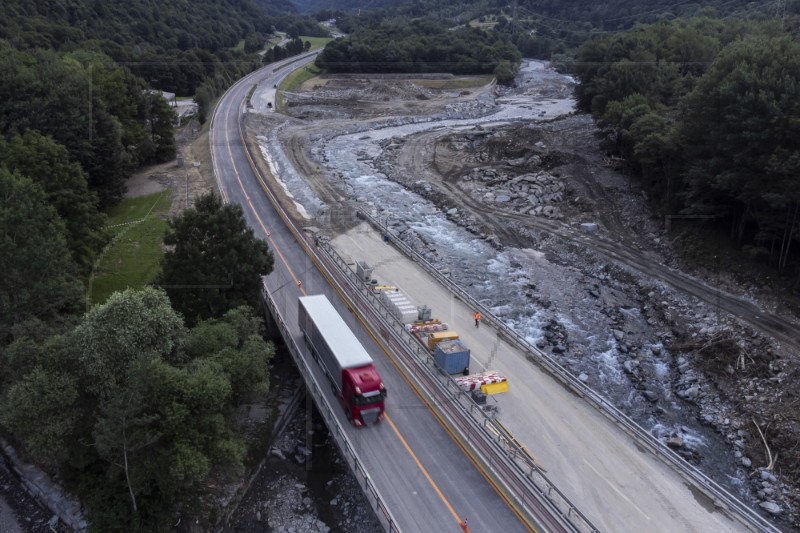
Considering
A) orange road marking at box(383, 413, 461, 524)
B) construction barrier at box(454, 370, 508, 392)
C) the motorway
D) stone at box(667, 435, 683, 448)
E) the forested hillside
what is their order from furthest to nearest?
the forested hillside, stone at box(667, 435, 683, 448), construction barrier at box(454, 370, 508, 392), orange road marking at box(383, 413, 461, 524), the motorway

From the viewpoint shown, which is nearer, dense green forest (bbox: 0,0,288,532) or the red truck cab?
dense green forest (bbox: 0,0,288,532)

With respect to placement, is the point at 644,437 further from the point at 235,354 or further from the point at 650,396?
the point at 235,354

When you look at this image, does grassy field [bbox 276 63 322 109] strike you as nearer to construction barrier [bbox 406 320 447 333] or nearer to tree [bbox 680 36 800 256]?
tree [bbox 680 36 800 256]

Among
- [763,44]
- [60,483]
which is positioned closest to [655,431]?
[60,483]

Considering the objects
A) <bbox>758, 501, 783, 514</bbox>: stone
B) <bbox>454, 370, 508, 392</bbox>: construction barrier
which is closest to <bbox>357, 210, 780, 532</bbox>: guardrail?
<bbox>454, 370, 508, 392</bbox>: construction barrier

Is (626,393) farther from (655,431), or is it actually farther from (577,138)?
(577,138)

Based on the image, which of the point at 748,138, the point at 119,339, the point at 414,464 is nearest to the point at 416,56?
the point at 748,138

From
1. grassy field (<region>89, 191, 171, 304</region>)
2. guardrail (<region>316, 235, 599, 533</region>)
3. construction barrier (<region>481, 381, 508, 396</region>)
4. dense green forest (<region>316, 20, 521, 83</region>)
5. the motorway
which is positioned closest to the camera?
guardrail (<region>316, 235, 599, 533</region>)
